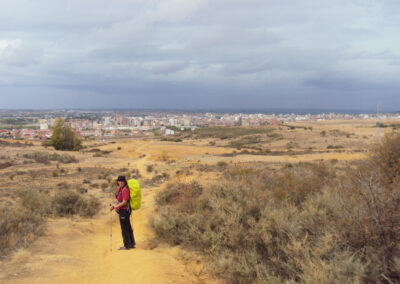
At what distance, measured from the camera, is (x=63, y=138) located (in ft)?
140

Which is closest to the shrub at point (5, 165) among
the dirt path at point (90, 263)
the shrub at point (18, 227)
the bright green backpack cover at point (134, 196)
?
the shrub at point (18, 227)

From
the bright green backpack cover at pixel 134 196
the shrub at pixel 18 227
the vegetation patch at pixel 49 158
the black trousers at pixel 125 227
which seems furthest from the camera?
the vegetation patch at pixel 49 158

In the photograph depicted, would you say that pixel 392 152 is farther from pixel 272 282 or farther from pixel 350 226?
pixel 272 282

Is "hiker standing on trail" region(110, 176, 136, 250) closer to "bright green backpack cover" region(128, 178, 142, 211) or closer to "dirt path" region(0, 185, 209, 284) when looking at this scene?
"bright green backpack cover" region(128, 178, 142, 211)

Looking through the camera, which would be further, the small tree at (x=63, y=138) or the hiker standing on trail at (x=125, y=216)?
the small tree at (x=63, y=138)

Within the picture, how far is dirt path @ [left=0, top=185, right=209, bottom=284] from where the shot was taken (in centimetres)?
521

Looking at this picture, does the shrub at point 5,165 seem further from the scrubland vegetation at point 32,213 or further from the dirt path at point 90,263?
the dirt path at point 90,263

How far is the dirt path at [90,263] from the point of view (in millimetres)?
5215

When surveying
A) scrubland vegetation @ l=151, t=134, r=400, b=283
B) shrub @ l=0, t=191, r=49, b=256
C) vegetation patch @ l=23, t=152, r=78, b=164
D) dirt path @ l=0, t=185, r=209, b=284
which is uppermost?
scrubland vegetation @ l=151, t=134, r=400, b=283

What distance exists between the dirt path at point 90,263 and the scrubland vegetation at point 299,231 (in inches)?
21.1

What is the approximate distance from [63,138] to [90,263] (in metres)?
40.5

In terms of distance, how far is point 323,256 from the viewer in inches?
161

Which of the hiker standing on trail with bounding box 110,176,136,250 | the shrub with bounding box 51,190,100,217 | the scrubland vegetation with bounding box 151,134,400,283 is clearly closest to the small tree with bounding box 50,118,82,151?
the shrub with bounding box 51,190,100,217

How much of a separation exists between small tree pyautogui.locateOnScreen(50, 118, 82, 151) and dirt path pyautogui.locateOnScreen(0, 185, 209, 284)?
37.9m
